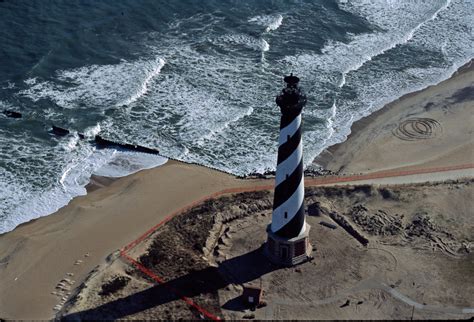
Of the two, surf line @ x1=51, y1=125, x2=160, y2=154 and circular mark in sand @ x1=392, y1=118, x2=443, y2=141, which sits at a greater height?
circular mark in sand @ x1=392, y1=118, x2=443, y2=141

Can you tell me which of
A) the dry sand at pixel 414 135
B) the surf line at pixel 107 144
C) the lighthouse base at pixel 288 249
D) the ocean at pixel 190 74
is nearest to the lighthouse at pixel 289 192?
the lighthouse base at pixel 288 249

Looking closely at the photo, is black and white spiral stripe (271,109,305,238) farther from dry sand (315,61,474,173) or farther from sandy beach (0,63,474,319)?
dry sand (315,61,474,173)

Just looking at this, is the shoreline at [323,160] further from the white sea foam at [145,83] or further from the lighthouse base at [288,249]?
the lighthouse base at [288,249]

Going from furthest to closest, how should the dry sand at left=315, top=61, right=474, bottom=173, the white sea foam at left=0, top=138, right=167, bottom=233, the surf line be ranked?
1. the surf line
2. the dry sand at left=315, top=61, right=474, bottom=173
3. the white sea foam at left=0, top=138, right=167, bottom=233

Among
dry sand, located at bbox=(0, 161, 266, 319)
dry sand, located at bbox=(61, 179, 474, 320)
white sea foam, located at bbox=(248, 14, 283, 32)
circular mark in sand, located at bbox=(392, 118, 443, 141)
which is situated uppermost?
white sea foam, located at bbox=(248, 14, 283, 32)

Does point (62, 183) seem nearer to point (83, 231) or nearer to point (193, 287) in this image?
point (83, 231)

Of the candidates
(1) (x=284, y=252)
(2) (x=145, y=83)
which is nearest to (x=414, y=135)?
(1) (x=284, y=252)

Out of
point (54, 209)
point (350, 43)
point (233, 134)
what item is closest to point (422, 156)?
point (233, 134)

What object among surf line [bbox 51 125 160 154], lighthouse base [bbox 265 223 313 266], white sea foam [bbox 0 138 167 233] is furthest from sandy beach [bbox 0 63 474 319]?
lighthouse base [bbox 265 223 313 266]
